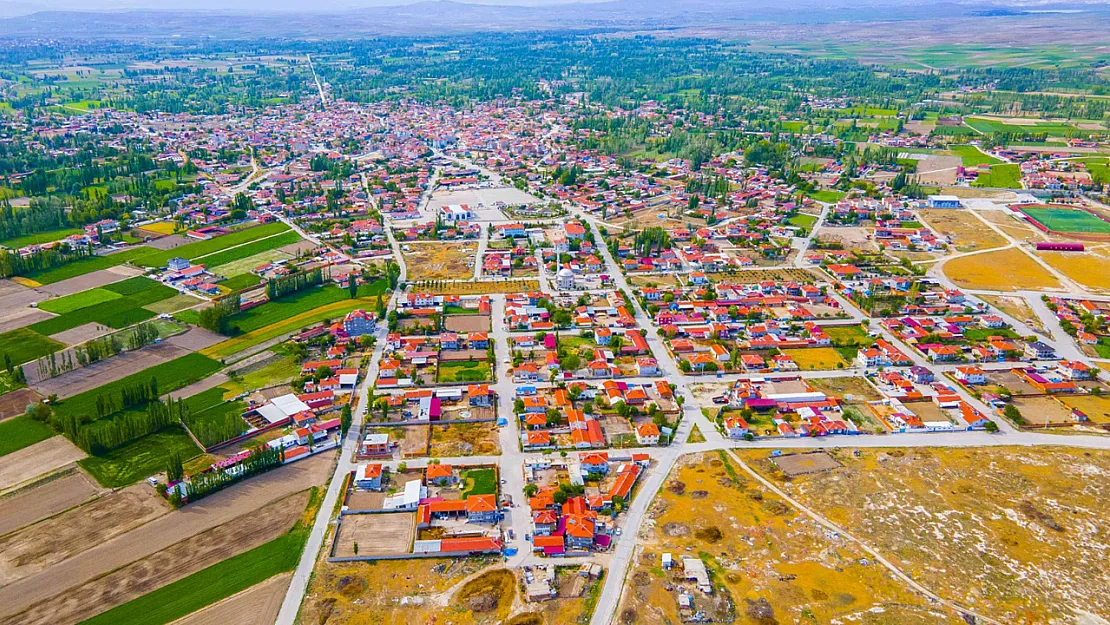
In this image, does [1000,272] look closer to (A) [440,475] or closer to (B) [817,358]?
(B) [817,358]

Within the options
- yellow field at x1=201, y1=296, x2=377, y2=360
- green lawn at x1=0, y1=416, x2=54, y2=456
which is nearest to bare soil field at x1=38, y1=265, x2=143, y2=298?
yellow field at x1=201, y1=296, x2=377, y2=360

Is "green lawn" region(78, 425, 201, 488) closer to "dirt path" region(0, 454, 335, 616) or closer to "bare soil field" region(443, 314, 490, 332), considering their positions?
"dirt path" region(0, 454, 335, 616)

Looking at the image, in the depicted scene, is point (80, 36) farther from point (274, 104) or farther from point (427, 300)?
point (427, 300)

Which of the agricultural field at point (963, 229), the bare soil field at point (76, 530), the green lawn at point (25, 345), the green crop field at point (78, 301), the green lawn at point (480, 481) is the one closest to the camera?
the bare soil field at point (76, 530)

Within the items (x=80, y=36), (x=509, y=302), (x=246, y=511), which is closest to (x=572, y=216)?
(x=509, y=302)

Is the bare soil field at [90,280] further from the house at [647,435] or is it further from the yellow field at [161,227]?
the house at [647,435]

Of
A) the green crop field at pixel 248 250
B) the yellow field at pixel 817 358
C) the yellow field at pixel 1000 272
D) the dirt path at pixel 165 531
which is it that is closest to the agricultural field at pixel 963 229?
the yellow field at pixel 1000 272

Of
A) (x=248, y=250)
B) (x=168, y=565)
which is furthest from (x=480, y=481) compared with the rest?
(x=248, y=250)
